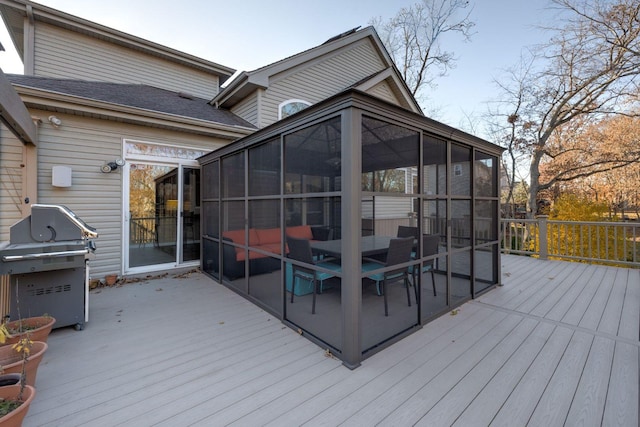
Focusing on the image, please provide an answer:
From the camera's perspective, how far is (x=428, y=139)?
3.20m

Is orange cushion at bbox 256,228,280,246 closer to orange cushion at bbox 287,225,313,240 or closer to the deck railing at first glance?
orange cushion at bbox 287,225,313,240

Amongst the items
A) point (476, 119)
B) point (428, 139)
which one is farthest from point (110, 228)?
point (476, 119)

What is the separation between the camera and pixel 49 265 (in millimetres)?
2729

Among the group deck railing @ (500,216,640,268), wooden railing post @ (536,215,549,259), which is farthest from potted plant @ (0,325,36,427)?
wooden railing post @ (536,215,549,259)

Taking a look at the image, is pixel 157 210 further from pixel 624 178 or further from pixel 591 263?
pixel 624 178

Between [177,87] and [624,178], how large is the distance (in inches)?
697

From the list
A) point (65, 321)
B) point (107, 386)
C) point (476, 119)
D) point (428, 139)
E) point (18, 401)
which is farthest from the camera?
point (476, 119)

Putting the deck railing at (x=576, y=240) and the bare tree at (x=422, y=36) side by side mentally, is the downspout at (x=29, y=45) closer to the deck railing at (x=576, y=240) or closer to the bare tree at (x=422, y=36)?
the deck railing at (x=576, y=240)

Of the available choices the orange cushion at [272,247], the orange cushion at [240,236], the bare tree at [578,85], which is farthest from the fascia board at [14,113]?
the bare tree at [578,85]

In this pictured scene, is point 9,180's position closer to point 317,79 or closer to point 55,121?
point 55,121

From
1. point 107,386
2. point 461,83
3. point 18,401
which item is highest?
point 461,83

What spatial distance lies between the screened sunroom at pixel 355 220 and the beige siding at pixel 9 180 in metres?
3.06

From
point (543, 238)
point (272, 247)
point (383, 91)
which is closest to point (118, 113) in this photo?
point (272, 247)

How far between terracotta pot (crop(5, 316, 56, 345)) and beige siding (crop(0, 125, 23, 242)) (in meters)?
2.77
